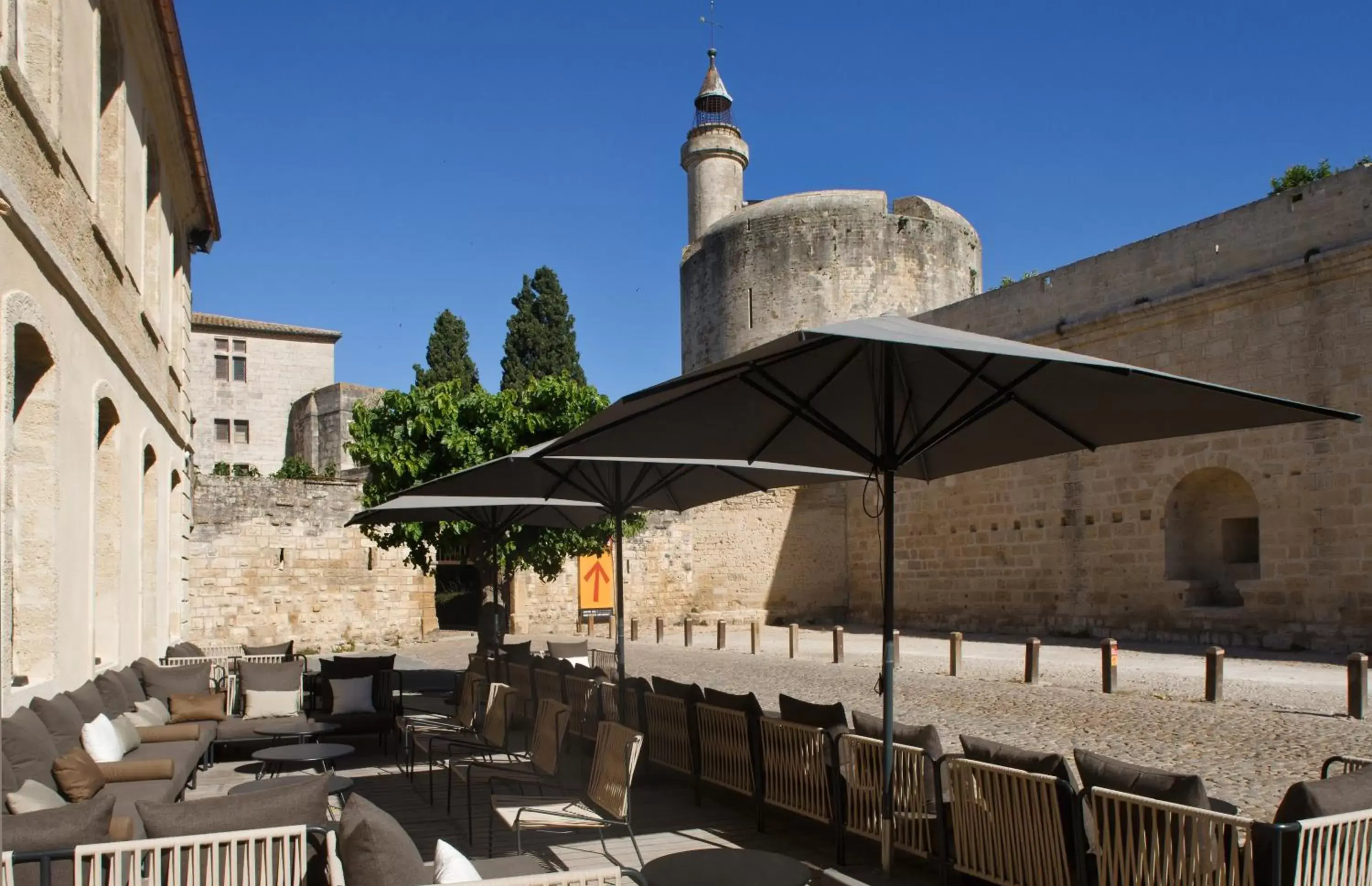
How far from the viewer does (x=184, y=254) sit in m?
14.9

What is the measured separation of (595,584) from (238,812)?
19.2 meters

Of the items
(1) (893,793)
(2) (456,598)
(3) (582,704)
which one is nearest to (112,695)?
(3) (582,704)

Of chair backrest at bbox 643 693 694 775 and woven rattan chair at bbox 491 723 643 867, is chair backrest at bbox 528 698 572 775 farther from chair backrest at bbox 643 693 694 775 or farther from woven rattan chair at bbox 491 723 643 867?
chair backrest at bbox 643 693 694 775

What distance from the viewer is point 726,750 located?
237 inches

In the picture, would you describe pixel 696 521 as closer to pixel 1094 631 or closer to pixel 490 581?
pixel 1094 631

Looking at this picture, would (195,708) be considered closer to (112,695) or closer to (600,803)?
(112,695)

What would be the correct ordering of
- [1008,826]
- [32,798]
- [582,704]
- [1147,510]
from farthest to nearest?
[1147,510] < [582,704] < [32,798] < [1008,826]

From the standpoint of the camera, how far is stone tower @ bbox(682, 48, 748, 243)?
34.4 metres

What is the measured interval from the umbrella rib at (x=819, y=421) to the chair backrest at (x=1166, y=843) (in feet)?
5.78

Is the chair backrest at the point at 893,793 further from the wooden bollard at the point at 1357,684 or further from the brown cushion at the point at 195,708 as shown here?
the wooden bollard at the point at 1357,684

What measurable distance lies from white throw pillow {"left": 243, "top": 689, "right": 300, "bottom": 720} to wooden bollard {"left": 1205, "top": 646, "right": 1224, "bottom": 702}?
891cm

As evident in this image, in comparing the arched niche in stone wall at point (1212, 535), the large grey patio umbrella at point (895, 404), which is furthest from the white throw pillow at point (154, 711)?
the arched niche in stone wall at point (1212, 535)

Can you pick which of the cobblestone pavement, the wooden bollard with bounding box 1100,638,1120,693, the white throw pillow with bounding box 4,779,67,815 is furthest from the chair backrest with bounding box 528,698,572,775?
the wooden bollard with bounding box 1100,638,1120,693

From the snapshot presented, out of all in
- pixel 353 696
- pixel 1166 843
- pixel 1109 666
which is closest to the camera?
pixel 1166 843
